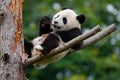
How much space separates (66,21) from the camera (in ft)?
25.7

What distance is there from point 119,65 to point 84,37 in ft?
33.5

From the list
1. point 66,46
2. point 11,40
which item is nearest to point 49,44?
point 11,40

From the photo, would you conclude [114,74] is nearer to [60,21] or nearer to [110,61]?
[110,61]

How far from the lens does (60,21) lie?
772cm

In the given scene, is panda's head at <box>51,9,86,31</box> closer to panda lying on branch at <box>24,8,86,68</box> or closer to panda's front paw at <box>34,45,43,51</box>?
panda lying on branch at <box>24,8,86,68</box>

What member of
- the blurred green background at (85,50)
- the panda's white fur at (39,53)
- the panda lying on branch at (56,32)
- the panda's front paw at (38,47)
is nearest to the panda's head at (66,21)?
the panda lying on branch at (56,32)

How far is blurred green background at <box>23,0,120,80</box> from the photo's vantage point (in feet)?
50.8

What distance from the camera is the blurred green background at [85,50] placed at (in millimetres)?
15484

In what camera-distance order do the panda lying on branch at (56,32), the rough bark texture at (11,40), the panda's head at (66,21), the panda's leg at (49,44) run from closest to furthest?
the rough bark texture at (11,40)
the panda's leg at (49,44)
the panda lying on branch at (56,32)
the panda's head at (66,21)

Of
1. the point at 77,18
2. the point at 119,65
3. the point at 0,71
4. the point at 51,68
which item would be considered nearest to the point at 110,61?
the point at 119,65

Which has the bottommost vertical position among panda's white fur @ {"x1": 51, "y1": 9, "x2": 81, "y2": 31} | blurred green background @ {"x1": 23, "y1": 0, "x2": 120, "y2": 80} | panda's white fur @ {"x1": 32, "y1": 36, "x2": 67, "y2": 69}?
panda's white fur @ {"x1": 32, "y1": 36, "x2": 67, "y2": 69}

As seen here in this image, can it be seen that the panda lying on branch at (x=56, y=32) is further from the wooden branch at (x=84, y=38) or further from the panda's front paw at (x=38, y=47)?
the wooden branch at (x=84, y=38)

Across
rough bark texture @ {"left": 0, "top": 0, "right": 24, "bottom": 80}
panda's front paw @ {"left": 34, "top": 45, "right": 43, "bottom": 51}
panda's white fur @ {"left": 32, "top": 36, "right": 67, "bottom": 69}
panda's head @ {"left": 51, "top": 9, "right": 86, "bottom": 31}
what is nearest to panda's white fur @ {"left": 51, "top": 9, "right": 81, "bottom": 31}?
panda's head @ {"left": 51, "top": 9, "right": 86, "bottom": 31}

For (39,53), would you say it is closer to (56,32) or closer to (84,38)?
(56,32)
